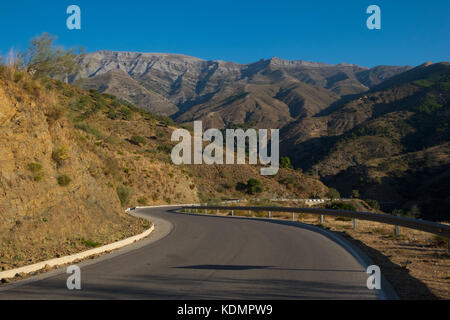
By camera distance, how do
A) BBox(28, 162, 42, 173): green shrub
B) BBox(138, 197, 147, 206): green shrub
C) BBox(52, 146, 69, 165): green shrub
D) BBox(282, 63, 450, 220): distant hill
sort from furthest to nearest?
BBox(282, 63, 450, 220): distant hill, BBox(138, 197, 147, 206): green shrub, BBox(52, 146, 69, 165): green shrub, BBox(28, 162, 42, 173): green shrub

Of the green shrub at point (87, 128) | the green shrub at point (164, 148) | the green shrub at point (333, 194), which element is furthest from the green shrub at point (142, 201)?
the green shrub at point (333, 194)

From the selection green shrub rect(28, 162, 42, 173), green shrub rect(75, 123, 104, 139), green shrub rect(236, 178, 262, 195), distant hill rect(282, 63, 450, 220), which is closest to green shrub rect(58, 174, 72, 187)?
green shrub rect(28, 162, 42, 173)

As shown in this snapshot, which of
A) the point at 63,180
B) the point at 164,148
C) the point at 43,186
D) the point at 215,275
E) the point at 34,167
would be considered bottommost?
the point at 215,275

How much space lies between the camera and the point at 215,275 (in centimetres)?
809

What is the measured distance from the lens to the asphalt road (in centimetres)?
663

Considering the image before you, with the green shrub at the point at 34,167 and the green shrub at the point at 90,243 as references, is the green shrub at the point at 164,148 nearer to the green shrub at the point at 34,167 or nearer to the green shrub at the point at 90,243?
the green shrub at the point at 34,167

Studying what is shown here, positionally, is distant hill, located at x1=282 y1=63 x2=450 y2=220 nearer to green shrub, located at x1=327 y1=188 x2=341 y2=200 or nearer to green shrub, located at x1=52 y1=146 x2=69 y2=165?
green shrub, located at x1=327 y1=188 x2=341 y2=200

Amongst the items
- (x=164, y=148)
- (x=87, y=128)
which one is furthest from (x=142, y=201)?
(x=164, y=148)

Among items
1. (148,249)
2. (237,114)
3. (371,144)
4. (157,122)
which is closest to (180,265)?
(148,249)

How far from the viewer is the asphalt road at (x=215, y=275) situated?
6.63 metres

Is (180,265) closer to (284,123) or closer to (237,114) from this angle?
(284,123)

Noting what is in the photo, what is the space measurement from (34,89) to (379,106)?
132 metres

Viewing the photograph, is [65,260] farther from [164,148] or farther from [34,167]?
[164,148]
